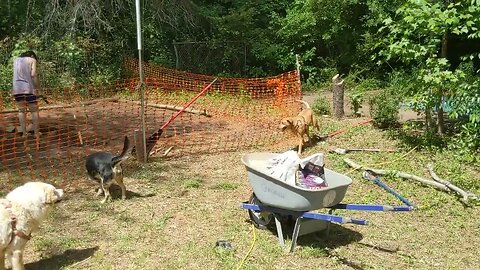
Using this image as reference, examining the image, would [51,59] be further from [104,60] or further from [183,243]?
[183,243]

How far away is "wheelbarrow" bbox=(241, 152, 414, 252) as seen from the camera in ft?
12.9

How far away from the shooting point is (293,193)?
3.97 meters

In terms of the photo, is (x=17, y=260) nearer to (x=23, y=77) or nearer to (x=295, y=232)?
Answer: (x=295, y=232)

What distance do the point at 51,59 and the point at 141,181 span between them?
780cm

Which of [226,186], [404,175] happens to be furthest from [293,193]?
[404,175]

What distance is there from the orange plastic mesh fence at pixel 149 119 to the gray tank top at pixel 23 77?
78 cm

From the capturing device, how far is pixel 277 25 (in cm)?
1577

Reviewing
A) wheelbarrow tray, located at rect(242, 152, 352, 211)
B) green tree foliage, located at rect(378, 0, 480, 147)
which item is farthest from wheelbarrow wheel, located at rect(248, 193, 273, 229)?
green tree foliage, located at rect(378, 0, 480, 147)

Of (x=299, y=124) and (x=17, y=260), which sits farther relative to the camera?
(x=299, y=124)

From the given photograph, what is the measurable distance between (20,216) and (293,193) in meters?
2.03

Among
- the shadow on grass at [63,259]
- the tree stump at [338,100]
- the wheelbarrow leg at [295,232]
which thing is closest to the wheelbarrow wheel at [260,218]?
the wheelbarrow leg at [295,232]

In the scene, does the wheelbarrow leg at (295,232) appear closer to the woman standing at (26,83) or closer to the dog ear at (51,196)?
the dog ear at (51,196)

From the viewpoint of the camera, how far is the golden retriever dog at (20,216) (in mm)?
3414

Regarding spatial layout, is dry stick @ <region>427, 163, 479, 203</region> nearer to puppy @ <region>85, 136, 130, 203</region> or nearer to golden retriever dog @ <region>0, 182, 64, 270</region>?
puppy @ <region>85, 136, 130, 203</region>
